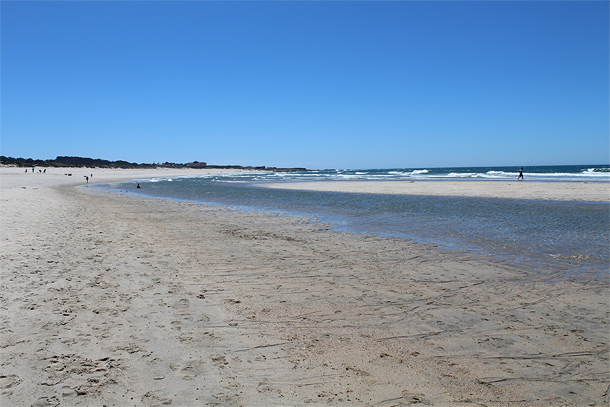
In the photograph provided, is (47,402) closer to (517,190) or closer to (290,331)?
(290,331)

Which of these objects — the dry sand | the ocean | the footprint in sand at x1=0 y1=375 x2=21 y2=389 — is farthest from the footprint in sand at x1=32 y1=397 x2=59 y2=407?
the ocean

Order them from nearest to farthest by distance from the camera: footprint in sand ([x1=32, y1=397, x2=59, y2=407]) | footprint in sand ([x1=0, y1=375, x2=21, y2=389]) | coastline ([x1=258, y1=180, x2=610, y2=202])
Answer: footprint in sand ([x1=32, y1=397, x2=59, y2=407]) < footprint in sand ([x1=0, y1=375, x2=21, y2=389]) < coastline ([x1=258, y1=180, x2=610, y2=202])

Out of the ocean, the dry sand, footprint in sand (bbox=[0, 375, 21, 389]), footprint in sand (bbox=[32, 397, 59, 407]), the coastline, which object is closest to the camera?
footprint in sand (bbox=[32, 397, 59, 407])

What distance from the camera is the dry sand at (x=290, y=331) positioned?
3.63 meters

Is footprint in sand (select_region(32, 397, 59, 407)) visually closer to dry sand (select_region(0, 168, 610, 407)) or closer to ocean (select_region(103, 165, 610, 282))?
dry sand (select_region(0, 168, 610, 407))

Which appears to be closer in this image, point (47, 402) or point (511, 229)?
point (47, 402)

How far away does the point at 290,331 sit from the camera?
192 inches

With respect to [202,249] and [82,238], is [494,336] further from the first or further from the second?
[82,238]

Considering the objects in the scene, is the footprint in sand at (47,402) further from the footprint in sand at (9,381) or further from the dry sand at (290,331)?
the footprint in sand at (9,381)

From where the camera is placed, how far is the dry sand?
363cm

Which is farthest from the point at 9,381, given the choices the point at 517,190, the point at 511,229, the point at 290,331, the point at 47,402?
the point at 517,190

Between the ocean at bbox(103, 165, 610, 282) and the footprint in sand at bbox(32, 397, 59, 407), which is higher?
the ocean at bbox(103, 165, 610, 282)

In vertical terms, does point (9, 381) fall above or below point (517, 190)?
below

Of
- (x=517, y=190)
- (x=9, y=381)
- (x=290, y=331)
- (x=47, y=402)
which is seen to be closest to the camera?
(x=47, y=402)
